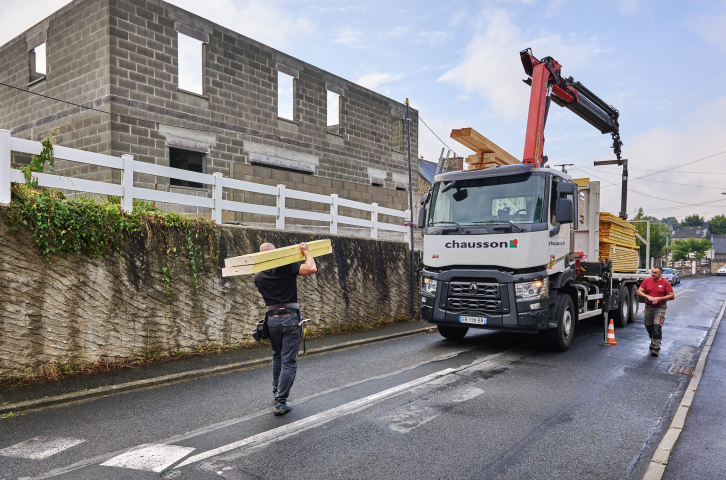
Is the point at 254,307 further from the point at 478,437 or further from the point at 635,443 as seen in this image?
the point at 635,443

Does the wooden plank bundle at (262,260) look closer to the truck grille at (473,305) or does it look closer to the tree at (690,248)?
the truck grille at (473,305)

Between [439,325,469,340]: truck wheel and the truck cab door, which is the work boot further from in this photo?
[439,325,469,340]: truck wheel

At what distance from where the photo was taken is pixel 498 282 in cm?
841

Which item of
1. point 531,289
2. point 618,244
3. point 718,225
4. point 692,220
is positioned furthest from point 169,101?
point 692,220

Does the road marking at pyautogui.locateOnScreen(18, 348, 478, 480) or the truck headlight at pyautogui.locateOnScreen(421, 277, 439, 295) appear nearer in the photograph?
the road marking at pyautogui.locateOnScreen(18, 348, 478, 480)

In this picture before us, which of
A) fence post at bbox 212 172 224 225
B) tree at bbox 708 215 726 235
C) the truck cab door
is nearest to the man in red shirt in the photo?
the truck cab door

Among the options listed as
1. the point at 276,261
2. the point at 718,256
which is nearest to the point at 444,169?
the point at 276,261

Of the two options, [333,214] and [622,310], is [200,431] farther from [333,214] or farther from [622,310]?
[622,310]

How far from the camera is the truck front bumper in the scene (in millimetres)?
8250

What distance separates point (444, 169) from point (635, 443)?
927 centimetres

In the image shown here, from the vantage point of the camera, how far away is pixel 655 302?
360 inches

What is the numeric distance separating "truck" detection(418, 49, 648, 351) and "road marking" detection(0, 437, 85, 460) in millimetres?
5999

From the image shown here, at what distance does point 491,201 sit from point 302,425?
5385mm

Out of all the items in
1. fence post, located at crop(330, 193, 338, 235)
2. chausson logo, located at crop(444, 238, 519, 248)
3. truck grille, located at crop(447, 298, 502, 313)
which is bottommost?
truck grille, located at crop(447, 298, 502, 313)
